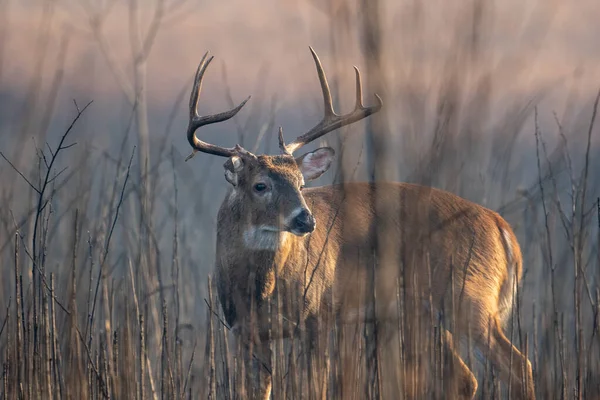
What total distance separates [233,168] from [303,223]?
3.19 feet

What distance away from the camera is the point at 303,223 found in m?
6.31

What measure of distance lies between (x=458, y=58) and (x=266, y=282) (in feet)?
15.8

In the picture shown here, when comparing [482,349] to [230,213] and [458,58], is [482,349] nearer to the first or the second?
[230,213]

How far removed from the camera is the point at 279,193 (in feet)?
22.4

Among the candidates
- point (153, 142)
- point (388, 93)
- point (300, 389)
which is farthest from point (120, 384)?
point (153, 142)

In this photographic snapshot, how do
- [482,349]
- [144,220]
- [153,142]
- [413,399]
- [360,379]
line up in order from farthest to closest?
1. [153,142]
2. [482,349]
3. [144,220]
4. [360,379]
5. [413,399]

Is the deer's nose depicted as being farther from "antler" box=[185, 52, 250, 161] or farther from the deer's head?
"antler" box=[185, 52, 250, 161]

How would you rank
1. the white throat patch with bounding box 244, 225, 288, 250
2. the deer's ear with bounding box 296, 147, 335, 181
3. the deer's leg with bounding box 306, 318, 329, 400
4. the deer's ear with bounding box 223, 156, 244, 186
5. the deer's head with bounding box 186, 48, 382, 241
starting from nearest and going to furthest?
1. the deer's leg with bounding box 306, 318, 329, 400
2. the deer's head with bounding box 186, 48, 382, 241
3. the white throat patch with bounding box 244, 225, 288, 250
4. the deer's ear with bounding box 223, 156, 244, 186
5. the deer's ear with bounding box 296, 147, 335, 181

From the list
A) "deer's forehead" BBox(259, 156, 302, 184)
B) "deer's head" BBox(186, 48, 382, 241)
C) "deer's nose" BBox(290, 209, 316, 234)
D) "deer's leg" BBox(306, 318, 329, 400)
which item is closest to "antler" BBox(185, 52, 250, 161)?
"deer's head" BBox(186, 48, 382, 241)

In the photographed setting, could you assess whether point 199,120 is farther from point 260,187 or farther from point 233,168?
point 260,187

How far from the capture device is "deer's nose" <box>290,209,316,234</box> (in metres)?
6.29

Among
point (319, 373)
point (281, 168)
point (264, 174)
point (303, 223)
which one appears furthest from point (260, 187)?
point (319, 373)

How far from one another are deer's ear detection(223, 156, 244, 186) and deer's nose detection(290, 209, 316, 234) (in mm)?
805

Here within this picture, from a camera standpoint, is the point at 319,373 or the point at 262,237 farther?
the point at 262,237
